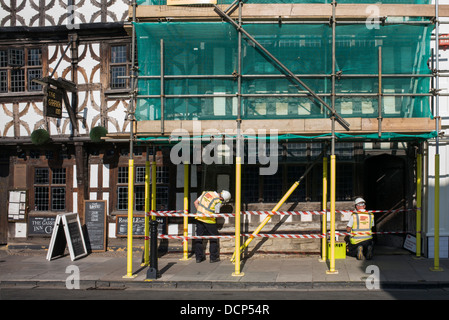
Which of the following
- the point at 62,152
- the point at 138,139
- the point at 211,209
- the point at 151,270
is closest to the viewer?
the point at 151,270

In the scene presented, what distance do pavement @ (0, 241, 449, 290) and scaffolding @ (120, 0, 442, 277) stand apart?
2.81 ft

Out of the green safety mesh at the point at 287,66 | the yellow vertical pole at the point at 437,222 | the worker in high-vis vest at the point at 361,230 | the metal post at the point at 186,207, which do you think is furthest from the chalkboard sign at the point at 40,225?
the yellow vertical pole at the point at 437,222

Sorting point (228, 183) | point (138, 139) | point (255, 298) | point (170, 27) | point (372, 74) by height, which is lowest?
point (255, 298)

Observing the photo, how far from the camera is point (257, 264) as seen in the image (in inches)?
485

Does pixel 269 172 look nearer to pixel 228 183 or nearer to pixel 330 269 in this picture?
pixel 228 183

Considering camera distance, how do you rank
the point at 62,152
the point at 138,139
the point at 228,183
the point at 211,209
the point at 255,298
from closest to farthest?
the point at 255,298, the point at 138,139, the point at 211,209, the point at 228,183, the point at 62,152

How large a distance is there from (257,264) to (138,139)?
13.4ft

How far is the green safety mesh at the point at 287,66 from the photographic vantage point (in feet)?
37.4

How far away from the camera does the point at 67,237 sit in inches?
525

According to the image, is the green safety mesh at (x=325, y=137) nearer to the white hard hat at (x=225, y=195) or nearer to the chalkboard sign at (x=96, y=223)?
the white hard hat at (x=225, y=195)

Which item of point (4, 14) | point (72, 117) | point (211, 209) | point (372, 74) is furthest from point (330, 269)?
point (4, 14)

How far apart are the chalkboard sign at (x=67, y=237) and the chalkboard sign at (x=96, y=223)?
1.36 ft

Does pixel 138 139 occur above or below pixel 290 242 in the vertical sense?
above

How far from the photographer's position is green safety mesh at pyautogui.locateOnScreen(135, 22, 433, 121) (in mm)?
11406
